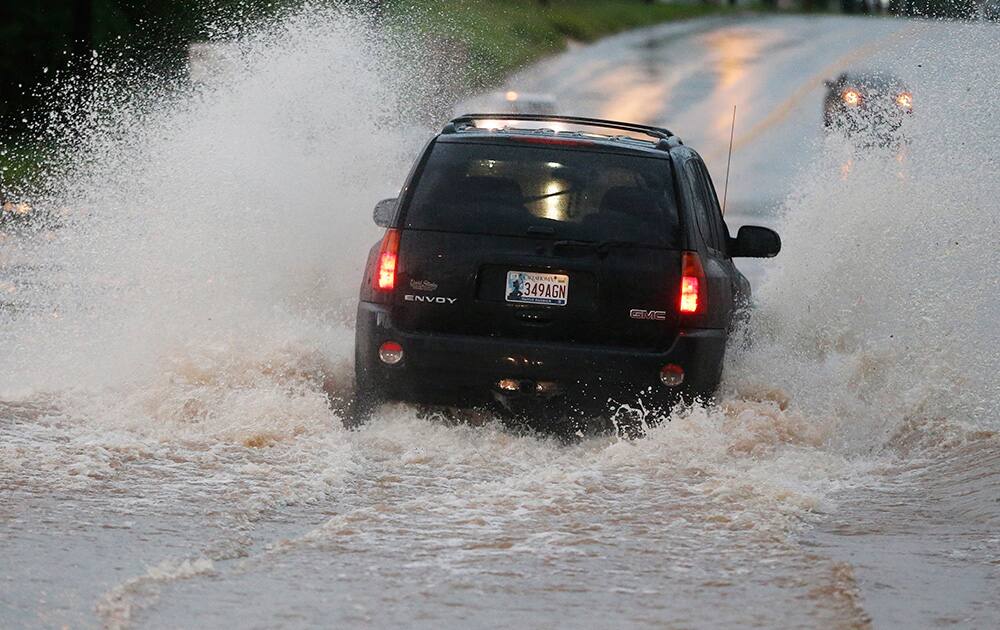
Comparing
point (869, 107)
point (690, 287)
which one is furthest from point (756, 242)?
point (869, 107)

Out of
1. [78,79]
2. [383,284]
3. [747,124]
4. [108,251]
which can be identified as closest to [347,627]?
[383,284]

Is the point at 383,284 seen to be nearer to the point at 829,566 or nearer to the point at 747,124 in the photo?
the point at 829,566

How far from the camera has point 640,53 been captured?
56375 mm

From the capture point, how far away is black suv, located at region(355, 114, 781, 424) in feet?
28.2

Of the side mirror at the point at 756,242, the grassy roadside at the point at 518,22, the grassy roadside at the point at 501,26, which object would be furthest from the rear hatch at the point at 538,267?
the grassy roadside at the point at 518,22

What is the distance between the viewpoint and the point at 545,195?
8805 millimetres

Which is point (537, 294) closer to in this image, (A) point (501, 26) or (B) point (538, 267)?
(B) point (538, 267)

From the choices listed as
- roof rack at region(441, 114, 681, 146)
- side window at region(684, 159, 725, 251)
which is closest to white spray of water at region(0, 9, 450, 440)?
roof rack at region(441, 114, 681, 146)

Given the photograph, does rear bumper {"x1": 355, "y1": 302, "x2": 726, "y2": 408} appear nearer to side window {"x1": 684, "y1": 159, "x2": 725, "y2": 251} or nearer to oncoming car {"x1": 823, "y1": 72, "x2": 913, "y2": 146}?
side window {"x1": 684, "y1": 159, "x2": 725, "y2": 251}

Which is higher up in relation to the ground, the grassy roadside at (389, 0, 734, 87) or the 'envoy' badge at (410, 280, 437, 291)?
the grassy roadside at (389, 0, 734, 87)

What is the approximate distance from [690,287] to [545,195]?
838mm

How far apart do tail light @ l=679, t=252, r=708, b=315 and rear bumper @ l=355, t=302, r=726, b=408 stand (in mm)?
121

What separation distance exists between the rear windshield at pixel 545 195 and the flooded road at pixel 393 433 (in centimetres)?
100

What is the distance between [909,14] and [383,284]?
198 feet
